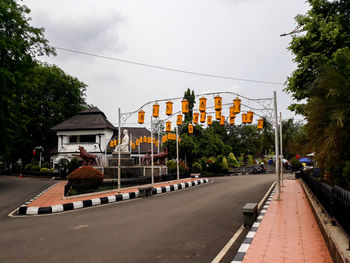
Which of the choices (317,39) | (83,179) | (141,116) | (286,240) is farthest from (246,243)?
(317,39)

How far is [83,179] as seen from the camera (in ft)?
50.3

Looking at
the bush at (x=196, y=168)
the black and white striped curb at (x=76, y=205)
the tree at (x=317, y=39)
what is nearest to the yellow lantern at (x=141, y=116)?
the black and white striped curb at (x=76, y=205)

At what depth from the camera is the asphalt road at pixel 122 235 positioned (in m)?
5.59

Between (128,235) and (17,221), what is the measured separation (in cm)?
484

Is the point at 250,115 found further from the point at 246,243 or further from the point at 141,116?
the point at 246,243

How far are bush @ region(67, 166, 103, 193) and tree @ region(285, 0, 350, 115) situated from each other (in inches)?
490

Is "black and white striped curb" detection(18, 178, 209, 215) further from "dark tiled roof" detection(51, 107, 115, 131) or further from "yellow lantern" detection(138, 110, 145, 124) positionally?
"dark tiled roof" detection(51, 107, 115, 131)

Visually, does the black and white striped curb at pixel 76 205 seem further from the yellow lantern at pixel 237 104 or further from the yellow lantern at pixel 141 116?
the yellow lantern at pixel 237 104

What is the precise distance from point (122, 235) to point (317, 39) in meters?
16.9

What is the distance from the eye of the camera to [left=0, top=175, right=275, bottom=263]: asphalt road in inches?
220

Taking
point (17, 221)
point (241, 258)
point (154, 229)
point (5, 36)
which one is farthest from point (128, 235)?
point (5, 36)

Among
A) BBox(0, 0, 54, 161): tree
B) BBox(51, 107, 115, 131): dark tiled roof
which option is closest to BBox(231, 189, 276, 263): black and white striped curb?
BBox(0, 0, 54, 161): tree

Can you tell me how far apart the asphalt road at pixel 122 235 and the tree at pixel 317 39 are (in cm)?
1093

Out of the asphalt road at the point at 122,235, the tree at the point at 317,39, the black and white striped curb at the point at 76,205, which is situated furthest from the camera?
the tree at the point at 317,39
